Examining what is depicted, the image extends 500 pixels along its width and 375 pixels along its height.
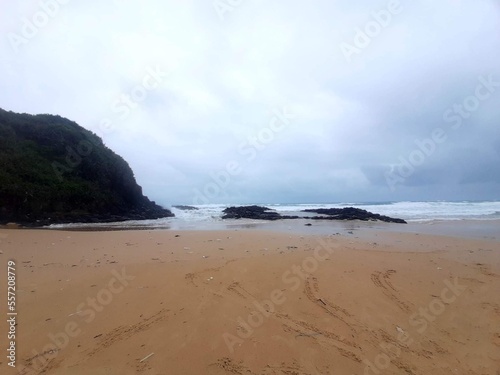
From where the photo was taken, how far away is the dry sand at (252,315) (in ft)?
11.2

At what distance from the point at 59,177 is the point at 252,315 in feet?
88.6

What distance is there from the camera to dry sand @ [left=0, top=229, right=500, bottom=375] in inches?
134

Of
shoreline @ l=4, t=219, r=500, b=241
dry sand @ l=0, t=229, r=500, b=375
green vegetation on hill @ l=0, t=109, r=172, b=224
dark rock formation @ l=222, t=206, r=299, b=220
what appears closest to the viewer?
dry sand @ l=0, t=229, r=500, b=375

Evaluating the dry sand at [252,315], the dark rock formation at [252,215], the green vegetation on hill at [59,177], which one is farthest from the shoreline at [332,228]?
the dark rock formation at [252,215]

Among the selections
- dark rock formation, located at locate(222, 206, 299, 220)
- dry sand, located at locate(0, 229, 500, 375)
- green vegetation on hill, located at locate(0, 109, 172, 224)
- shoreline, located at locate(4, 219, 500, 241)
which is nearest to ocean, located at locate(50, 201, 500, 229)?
shoreline, located at locate(4, 219, 500, 241)

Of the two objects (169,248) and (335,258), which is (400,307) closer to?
(335,258)

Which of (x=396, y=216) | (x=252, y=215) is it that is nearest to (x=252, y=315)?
(x=252, y=215)

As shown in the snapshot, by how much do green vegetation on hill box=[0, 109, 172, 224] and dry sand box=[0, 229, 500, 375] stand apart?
16.9 meters

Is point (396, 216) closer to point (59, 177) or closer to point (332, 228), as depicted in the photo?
point (332, 228)

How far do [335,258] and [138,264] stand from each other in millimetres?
5191

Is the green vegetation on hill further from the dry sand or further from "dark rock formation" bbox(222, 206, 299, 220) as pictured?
the dry sand

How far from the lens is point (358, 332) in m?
4.08

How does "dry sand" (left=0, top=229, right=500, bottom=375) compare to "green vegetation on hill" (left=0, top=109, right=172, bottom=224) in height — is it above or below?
below

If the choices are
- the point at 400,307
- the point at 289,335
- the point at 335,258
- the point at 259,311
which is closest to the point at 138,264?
the point at 259,311
